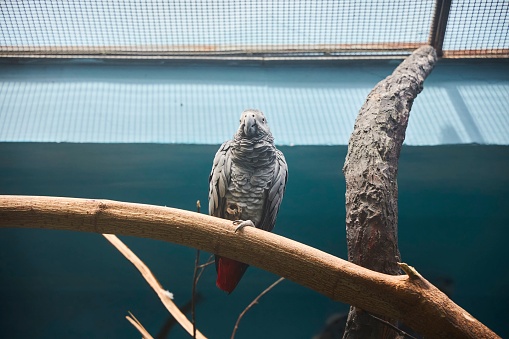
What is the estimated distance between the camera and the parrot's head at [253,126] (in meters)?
1.32

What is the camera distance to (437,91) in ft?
6.66

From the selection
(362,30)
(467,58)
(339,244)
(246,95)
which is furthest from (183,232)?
(467,58)

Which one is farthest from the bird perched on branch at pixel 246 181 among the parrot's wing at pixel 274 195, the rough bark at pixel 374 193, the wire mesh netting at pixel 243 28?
the wire mesh netting at pixel 243 28

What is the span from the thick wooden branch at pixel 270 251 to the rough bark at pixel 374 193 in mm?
137

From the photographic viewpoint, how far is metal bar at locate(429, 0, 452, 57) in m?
1.84

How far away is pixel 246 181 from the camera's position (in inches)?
54.4

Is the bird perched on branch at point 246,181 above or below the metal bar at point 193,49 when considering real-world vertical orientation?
below

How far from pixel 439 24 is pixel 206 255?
1435 mm

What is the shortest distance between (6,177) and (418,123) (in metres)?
1.81

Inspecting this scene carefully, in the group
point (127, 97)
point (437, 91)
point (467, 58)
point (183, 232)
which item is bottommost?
point (183, 232)

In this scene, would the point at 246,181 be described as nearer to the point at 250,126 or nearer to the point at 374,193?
the point at 250,126

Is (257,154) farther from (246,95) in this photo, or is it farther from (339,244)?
(339,244)

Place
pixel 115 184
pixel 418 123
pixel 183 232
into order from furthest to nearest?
pixel 115 184 → pixel 418 123 → pixel 183 232

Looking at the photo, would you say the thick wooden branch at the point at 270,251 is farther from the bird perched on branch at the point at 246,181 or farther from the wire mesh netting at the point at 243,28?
the wire mesh netting at the point at 243,28
